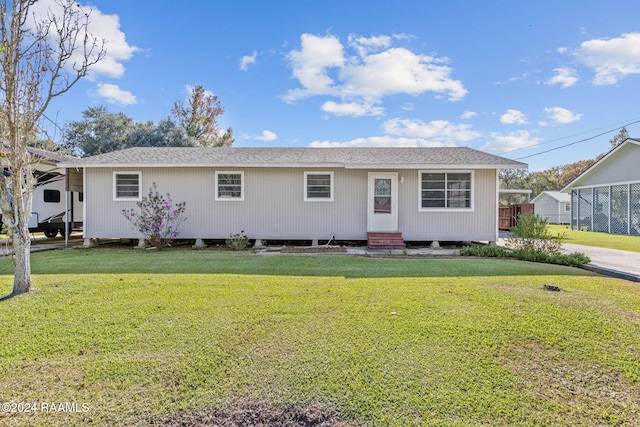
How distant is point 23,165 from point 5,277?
101 inches

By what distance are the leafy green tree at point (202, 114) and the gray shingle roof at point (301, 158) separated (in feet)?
60.3

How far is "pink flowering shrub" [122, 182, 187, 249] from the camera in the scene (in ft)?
31.9

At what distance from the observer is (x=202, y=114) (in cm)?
2955

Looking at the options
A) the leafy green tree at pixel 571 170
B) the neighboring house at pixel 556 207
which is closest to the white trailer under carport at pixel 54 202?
the neighboring house at pixel 556 207

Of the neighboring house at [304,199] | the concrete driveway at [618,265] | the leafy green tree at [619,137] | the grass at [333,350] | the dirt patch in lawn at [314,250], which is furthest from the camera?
the leafy green tree at [619,137]

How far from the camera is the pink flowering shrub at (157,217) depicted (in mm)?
9727

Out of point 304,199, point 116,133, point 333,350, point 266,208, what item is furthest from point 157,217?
point 116,133

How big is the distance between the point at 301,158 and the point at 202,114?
75.4 ft

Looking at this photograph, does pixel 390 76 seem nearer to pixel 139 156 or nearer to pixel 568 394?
pixel 139 156

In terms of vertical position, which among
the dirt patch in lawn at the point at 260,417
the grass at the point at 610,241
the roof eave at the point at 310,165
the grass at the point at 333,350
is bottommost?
the dirt patch in lawn at the point at 260,417

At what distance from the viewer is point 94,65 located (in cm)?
461

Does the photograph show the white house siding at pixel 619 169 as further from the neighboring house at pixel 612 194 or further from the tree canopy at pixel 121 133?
the tree canopy at pixel 121 133

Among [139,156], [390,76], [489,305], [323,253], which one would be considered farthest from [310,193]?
[390,76]

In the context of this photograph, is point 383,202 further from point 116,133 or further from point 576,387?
point 116,133
